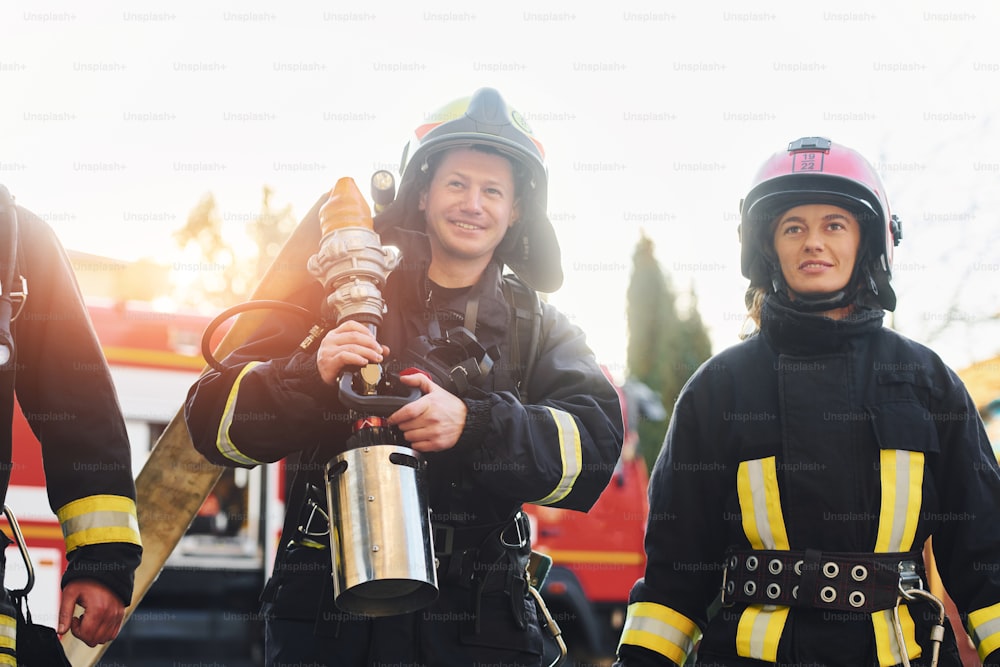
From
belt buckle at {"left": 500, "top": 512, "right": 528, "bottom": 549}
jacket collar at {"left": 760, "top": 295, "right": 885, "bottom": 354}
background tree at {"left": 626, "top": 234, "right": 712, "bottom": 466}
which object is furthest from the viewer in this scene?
background tree at {"left": 626, "top": 234, "right": 712, "bottom": 466}

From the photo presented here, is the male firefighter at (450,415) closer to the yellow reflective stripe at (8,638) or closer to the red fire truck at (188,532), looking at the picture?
the yellow reflective stripe at (8,638)

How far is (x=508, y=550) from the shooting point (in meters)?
2.82

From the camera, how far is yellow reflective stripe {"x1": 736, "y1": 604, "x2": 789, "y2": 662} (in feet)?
8.80

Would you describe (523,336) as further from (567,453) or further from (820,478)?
(820,478)

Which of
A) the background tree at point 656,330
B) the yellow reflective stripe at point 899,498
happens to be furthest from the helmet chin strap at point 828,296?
the background tree at point 656,330

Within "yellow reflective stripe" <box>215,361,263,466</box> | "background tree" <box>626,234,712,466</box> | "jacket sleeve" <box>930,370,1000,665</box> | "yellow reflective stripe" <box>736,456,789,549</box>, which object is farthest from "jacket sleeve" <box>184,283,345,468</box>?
"background tree" <box>626,234,712,466</box>

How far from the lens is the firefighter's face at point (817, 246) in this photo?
10.1 feet

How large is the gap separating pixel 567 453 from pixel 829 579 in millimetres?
720

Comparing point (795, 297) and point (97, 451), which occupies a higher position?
point (795, 297)

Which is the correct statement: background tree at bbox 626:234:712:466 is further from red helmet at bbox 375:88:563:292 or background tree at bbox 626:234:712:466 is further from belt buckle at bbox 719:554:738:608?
belt buckle at bbox 719:554:738:608

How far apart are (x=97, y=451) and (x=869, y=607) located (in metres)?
1.96

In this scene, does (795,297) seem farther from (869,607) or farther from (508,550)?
(508,550)

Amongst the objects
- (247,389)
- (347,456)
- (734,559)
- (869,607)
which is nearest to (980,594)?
(869,607)

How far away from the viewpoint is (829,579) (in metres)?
2.69
